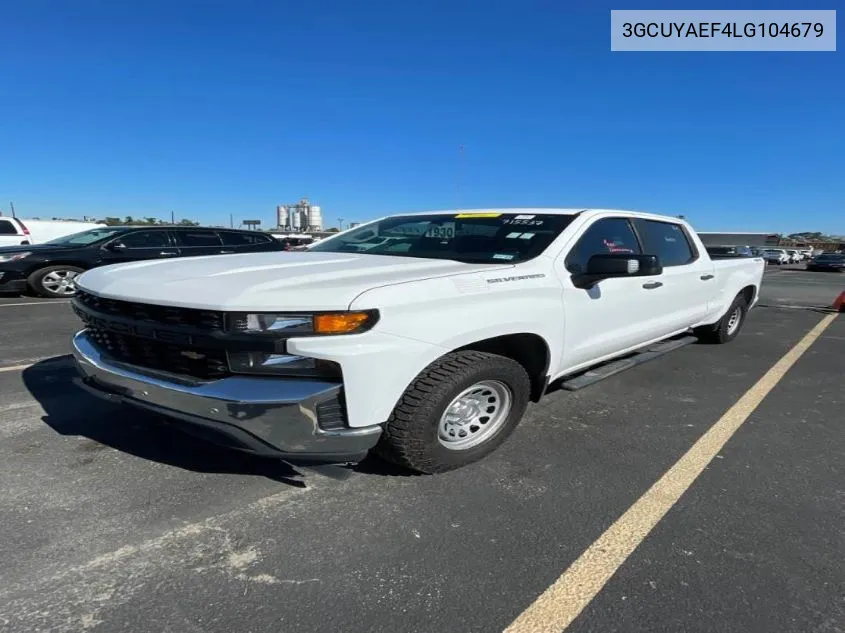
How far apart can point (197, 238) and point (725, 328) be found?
9108 millimetres

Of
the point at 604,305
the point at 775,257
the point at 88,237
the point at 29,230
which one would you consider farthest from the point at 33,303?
the point at 775,257

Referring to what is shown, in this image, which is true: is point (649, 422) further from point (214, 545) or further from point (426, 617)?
point (214, 545)

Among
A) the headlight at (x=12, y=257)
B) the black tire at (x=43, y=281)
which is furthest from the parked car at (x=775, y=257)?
the headlight at (x=12, y=257)

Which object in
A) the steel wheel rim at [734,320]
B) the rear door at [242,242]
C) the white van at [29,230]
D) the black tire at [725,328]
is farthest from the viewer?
the white van at [29,230]

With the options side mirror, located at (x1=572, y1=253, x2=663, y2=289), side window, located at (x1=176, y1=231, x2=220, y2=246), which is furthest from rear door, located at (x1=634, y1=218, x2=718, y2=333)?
side window, located at (x1=176, y1=231, x2=220, y2=246)

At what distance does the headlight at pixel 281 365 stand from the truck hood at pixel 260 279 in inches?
8.1

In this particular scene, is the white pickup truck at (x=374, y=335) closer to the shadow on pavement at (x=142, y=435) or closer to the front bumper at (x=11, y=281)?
the shadow on pavement at (x=142, y=435)

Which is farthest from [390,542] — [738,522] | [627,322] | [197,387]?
[627,322]

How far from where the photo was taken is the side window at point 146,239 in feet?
32.0

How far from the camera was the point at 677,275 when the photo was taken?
4.64 m

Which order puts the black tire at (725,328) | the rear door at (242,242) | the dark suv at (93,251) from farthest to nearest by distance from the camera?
the rear door at (242,242), the dark suv at (93,251), the black tire at (725,328)

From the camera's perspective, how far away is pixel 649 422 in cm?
380

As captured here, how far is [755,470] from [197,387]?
302cm

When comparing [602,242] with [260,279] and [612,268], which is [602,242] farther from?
[260,279]
